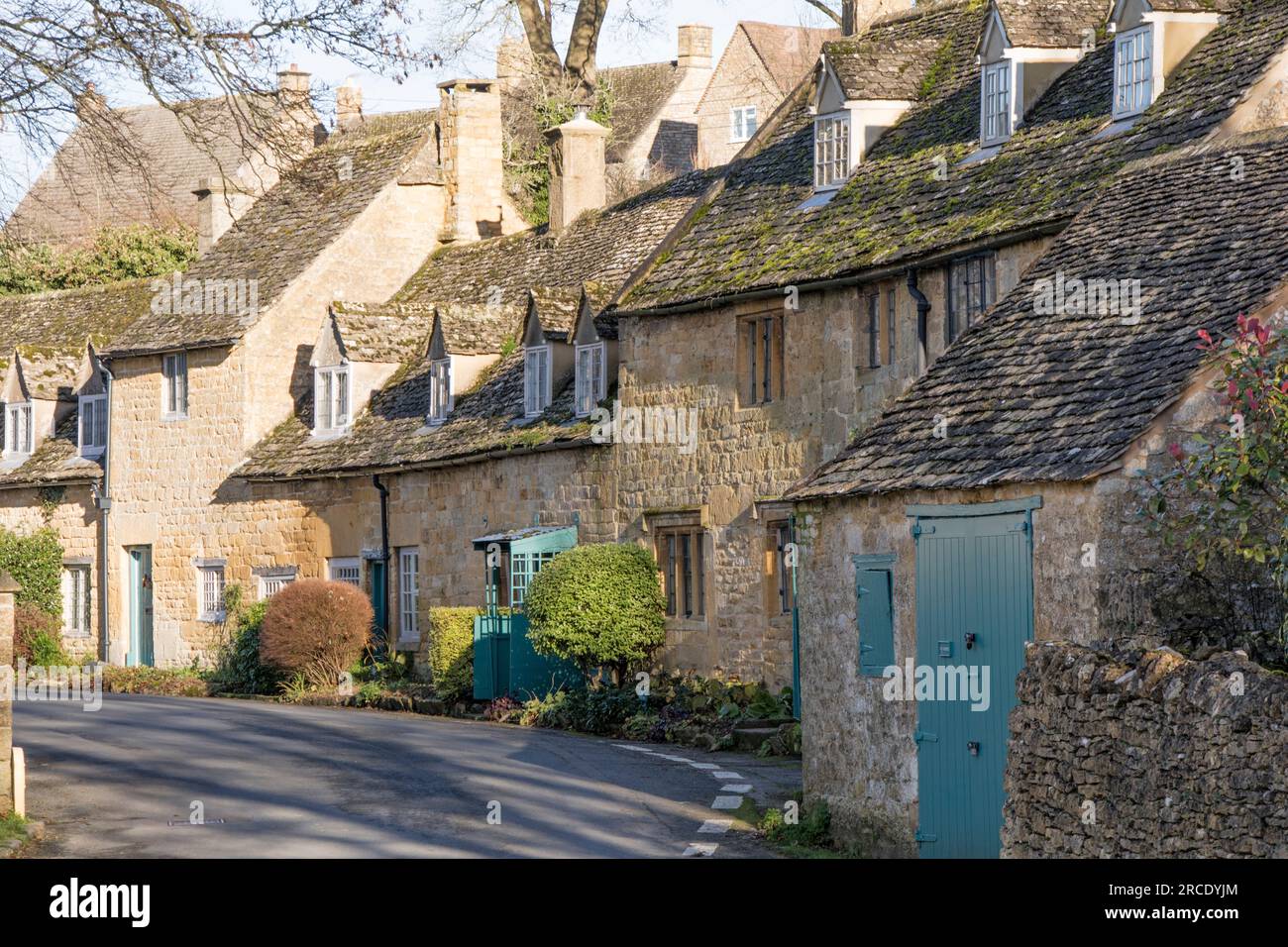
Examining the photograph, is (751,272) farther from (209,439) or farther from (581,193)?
(209,439)

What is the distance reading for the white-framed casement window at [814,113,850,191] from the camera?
2458 centimetres

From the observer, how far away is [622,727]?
2361cm

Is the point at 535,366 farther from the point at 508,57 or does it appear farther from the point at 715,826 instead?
the point at 508,57

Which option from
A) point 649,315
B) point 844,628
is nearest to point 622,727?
point 649,315

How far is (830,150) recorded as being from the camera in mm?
24703

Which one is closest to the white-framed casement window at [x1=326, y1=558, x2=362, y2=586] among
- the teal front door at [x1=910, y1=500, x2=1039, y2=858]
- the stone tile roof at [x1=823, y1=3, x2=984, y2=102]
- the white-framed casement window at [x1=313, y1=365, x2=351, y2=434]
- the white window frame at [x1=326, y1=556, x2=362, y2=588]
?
the white window frame at [x1=326, y1=556, x2=362, y2=588]

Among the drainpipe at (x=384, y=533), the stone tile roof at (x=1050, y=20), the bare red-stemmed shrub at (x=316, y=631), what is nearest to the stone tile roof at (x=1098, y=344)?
the stone tile roof at (x=1050, y=20)

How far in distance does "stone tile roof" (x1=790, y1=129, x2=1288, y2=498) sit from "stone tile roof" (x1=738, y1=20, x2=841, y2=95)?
41.6 m

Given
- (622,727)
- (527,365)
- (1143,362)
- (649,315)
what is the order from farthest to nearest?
(527,365) < (649,315) < (622,727) < (1143,362)

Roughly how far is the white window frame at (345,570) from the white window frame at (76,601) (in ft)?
23.2

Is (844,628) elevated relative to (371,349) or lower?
lower

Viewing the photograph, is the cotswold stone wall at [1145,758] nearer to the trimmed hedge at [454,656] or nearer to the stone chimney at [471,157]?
the trimmed hedge at [454,656]

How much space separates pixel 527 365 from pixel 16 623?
12.2 m

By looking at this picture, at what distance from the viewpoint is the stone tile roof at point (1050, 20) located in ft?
74.6
